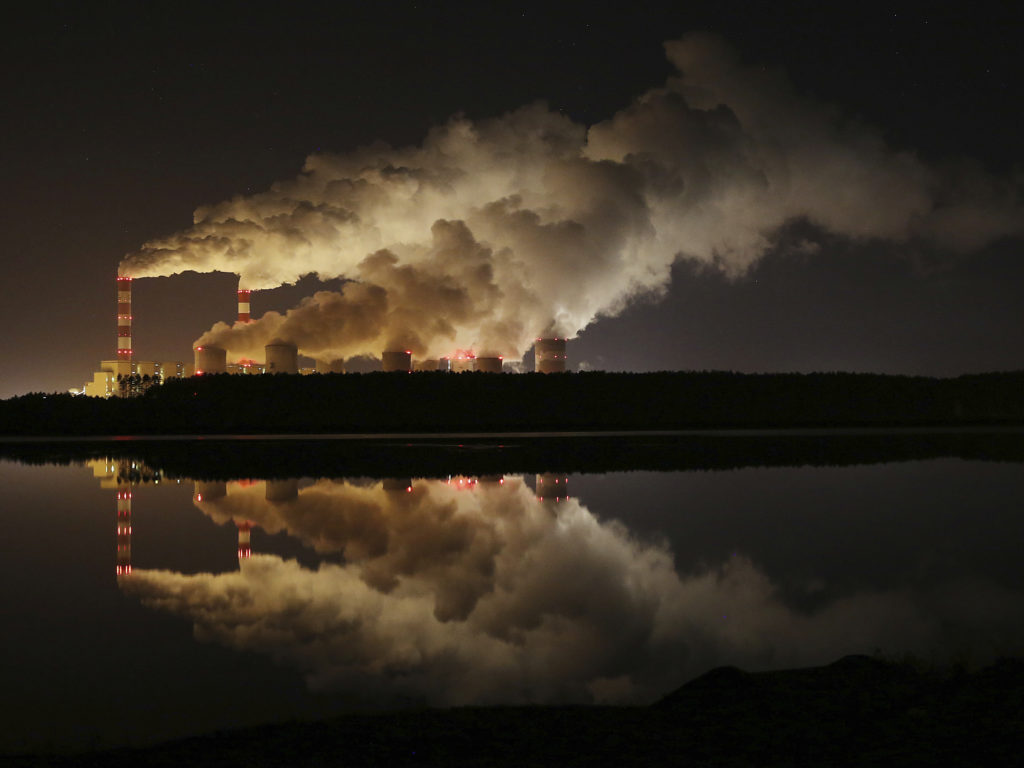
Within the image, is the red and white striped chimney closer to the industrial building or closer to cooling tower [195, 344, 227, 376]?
the industrial building

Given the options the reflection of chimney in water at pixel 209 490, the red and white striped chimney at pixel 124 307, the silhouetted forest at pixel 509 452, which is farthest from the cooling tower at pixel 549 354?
the reflection of chimney in water at pixel 209 490

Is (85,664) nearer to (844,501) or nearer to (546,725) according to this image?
(546,725)

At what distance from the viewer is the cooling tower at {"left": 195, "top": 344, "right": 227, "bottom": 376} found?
55.0 m

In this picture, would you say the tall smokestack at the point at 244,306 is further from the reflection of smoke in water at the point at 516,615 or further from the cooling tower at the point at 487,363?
the reflection of smoke in water at the point at 516,615

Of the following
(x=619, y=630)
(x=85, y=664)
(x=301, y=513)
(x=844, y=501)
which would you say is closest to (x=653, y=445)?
(x=844, y=501)

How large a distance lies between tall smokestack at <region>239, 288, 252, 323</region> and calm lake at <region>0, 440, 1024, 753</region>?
46430 mm

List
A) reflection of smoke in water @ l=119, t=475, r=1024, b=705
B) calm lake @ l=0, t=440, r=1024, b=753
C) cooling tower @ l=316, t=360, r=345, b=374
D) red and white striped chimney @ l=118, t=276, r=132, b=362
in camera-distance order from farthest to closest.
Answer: red and white striped chimney @ l=118, t=276, r=132, b=362 → cooling tower @ l=316, t=360, r=345, b=374 → reflection of smoke in water @ l=119, t=475, r=1024, b=705 → calm lake @ l=0, t=440, r=1024, b=753

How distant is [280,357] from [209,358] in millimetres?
6312

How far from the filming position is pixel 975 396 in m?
45.9

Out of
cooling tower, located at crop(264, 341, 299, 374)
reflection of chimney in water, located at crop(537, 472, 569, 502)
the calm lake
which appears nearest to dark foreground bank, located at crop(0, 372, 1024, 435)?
cooling tower, located at crop(264, 341, 299, 374)

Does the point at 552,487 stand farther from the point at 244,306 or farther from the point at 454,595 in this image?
the point at 244,306

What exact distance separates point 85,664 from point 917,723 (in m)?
5.11

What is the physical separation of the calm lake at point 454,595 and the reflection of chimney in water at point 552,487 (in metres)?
0.13

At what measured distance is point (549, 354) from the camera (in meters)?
54.4
